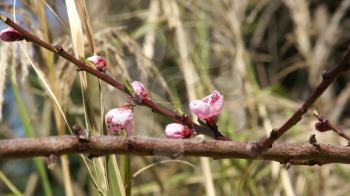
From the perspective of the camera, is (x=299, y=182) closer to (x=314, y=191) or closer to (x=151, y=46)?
(x=314, y=191)

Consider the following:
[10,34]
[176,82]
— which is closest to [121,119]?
[10,34]

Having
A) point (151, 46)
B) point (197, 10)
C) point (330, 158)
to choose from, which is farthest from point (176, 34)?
point (330, 158)

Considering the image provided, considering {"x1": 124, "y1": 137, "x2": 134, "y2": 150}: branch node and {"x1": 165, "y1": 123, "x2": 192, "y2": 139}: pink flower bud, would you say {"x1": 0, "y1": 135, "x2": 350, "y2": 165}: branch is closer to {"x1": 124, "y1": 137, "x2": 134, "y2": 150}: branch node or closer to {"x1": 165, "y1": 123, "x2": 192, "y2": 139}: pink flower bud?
{"x1": 124, "y1": 137, "x2": 134, "y2": 150}: branch node

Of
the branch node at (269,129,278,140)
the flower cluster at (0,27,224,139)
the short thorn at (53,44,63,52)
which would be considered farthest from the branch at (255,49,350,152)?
the short thorn at (53,44,63,52)

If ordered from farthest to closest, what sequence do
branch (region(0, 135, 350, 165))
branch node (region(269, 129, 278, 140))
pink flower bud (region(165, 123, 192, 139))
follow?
pink flower bud (region(165, 123, 192, 139)) → branch node (region(269, 129, 278, 140)) → branch (region(0, 135, 350, 165))

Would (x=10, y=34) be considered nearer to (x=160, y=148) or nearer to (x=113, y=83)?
(x=113, y=83)
